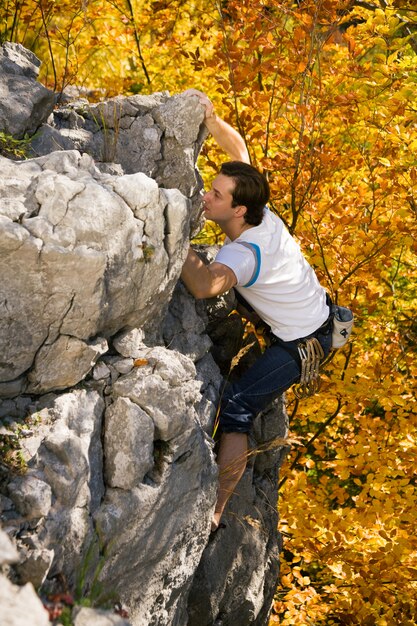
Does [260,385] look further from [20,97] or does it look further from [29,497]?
[20,97]

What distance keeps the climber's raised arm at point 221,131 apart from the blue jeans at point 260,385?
1.48 m

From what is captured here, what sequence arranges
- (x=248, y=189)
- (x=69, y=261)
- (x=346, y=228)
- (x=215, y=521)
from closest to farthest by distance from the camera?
(x=69, y=261) < (x=215, y=521) < (x=248, y=189) < (x=346, y=228)

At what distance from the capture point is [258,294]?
5871mm

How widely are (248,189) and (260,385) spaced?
1387 millimetres

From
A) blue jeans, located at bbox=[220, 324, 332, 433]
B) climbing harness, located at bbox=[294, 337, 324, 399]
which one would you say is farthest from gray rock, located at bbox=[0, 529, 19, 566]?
climbing harness, located at bbox=[294, 337, 324, 399]

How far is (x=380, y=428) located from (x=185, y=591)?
4405 millimetres

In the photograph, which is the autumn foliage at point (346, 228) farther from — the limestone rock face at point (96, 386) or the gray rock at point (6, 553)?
the gray rock at point (6, 553)

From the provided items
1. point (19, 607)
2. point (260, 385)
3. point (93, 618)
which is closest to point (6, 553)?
point (19, 607)

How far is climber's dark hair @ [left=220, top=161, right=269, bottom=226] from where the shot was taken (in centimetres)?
571

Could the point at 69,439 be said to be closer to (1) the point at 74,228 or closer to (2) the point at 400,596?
(1) the point at 74,228

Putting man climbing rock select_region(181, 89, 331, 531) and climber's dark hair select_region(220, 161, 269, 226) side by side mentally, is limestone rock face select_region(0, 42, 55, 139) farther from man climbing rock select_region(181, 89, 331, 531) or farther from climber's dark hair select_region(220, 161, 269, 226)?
climber's dark hair select_region(220, 161, 269, 226)

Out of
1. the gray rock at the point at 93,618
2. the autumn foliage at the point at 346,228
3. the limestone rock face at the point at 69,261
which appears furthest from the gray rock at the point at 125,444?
the autumn foliage at the point at 346,228

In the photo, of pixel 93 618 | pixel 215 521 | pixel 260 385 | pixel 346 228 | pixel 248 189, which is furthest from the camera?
pixel 346 228

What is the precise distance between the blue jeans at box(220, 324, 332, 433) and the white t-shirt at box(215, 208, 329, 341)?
0.49ft
